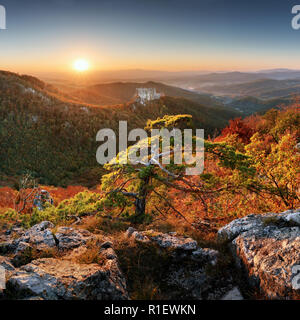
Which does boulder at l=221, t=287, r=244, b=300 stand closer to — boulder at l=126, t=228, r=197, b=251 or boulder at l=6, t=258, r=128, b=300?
boulder at l=126, t=228, r=197, b=251

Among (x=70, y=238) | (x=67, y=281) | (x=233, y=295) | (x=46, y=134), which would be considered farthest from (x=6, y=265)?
(x=46, y=134)

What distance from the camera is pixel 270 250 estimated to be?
3178mm

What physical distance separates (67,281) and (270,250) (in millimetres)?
2956

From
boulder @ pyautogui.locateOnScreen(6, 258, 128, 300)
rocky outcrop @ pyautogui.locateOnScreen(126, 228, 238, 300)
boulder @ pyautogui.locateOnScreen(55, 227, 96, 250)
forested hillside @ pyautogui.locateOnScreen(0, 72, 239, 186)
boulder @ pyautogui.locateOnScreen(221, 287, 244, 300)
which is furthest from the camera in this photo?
forested hillside @ pyautogui.locateOnScreen(0, 72, 239, 186)

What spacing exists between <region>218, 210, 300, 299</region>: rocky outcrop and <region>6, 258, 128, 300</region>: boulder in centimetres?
196

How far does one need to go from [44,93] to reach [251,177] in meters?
58.0

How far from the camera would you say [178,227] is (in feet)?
18.0

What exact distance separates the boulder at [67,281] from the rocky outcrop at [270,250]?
196 centimetres

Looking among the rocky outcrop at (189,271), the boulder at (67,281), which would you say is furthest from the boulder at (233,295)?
the boulder at (67,281)

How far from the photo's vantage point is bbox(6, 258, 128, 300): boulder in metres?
2.52

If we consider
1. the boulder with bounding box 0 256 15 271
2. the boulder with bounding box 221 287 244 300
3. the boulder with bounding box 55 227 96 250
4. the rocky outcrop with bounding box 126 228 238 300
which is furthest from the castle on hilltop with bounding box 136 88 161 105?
the boulder with bounding box 221 287 244 300

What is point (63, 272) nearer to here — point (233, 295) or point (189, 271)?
point (189, 271)
